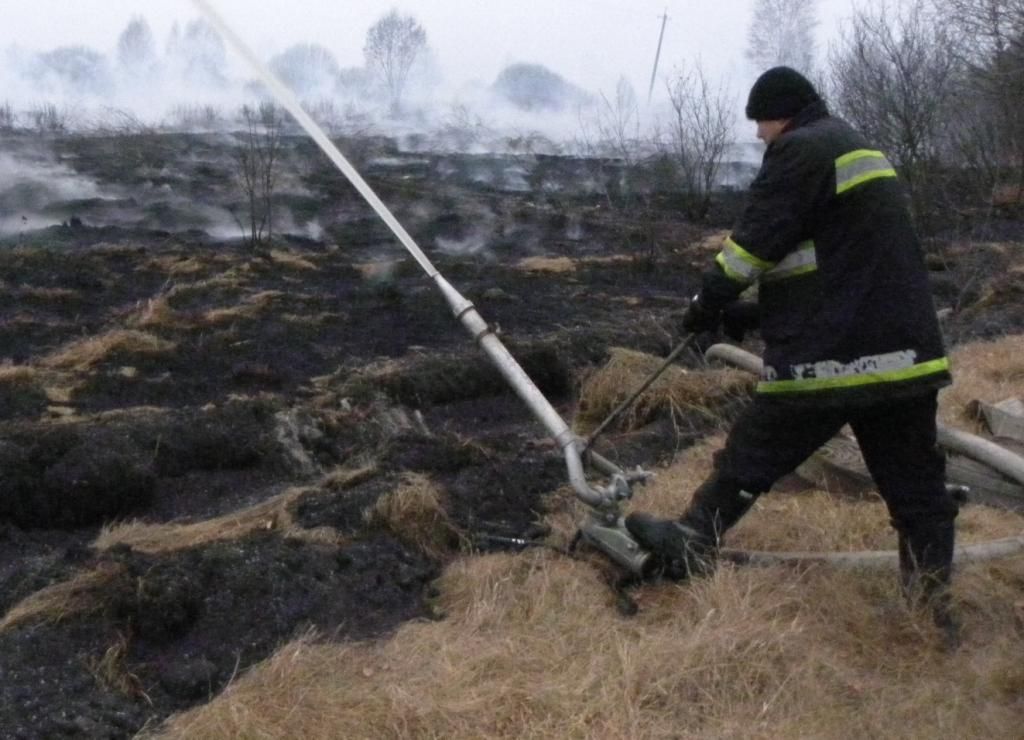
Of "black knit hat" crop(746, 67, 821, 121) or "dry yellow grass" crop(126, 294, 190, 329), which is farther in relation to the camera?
"dry yellow grass" crop(126, 294, 190, 329)

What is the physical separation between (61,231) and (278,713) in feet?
37.6

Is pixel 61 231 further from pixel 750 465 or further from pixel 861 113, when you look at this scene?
pixel 750 465

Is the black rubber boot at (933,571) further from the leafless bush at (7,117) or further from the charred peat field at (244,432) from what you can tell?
the leafless bush at (7,117)

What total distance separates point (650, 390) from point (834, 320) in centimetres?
293

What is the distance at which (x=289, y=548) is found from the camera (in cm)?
406

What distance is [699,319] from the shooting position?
382 centimetres

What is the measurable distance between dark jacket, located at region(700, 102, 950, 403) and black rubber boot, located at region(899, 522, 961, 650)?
0.49 meters

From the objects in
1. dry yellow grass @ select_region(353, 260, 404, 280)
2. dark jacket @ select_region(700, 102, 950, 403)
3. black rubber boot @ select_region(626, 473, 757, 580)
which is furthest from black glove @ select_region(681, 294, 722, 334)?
dry yellow grass @ select_region(353, 260, 404, 280)

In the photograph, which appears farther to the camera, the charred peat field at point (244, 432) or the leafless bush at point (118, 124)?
the leafless bush at point (118, 124)

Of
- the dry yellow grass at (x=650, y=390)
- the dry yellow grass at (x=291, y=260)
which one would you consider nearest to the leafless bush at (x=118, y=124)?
the dry yellow grass at (x=291, y=260)

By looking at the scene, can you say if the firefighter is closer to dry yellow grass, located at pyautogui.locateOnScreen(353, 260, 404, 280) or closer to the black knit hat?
the black knit hat

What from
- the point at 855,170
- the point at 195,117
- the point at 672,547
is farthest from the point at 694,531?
the point at 195,117

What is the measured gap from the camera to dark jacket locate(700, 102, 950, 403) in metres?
3.54

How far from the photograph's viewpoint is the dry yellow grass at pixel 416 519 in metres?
4.39
